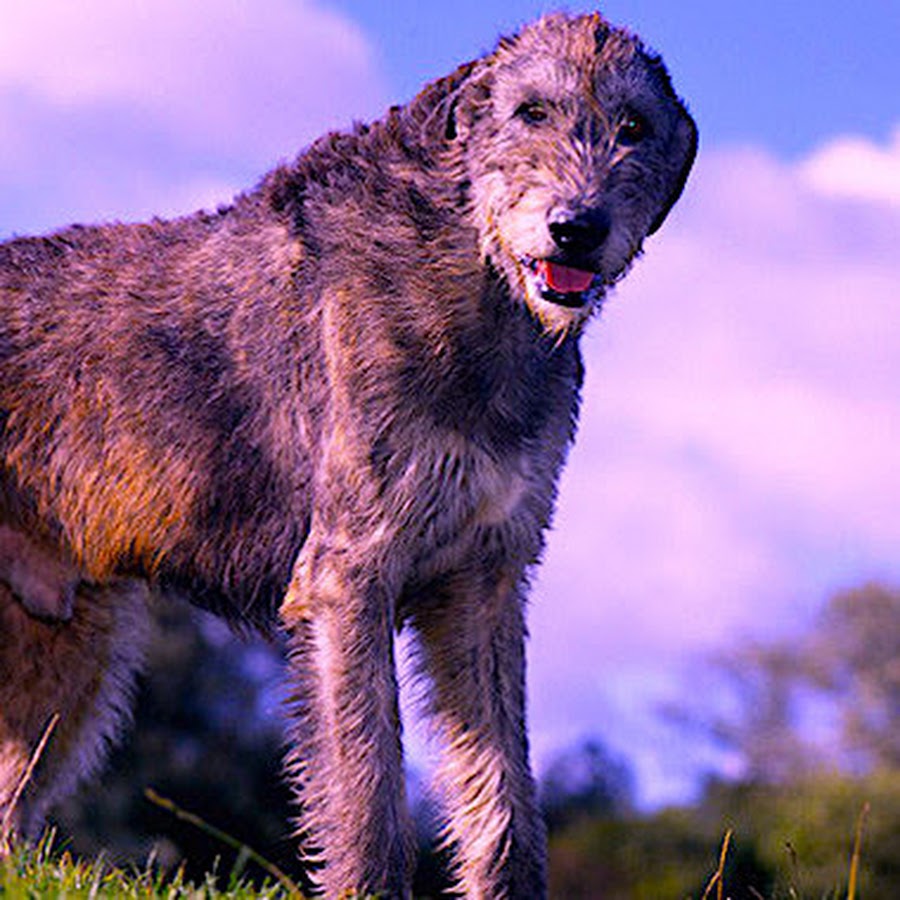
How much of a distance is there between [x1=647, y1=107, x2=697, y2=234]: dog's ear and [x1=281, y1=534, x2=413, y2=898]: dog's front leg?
5.72 feet

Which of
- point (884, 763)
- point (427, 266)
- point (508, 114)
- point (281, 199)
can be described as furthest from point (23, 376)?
point (884, 763)

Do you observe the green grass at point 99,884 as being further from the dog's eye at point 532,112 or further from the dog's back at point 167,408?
the dog's eye at point 532,112

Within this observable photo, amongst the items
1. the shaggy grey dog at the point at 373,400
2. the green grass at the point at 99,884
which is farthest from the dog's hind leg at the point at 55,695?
the green grass at the point at 99,884

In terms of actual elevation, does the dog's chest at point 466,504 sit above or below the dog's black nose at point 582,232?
below

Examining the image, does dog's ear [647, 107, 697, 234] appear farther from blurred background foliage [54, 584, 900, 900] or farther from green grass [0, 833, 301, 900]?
blurred background foliage [54, 584, 900, 900]

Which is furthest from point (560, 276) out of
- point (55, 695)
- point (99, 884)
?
point (55, 695)

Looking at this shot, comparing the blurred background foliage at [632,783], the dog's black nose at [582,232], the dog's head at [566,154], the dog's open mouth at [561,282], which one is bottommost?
the dog's open mouth at [561,282]

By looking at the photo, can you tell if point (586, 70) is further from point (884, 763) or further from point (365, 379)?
point (884, 763)

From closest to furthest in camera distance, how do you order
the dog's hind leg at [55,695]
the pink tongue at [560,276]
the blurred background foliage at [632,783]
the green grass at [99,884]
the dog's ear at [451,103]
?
the green grass at [99,884]
the pink tongue at [560,276]
the dog's ear at [451,103]
the dog's hind leg at [55,695]
the blurred background foliage at [632,783]

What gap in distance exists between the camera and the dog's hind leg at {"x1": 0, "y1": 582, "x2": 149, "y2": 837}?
7680 millimetres

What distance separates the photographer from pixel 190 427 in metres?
6.78

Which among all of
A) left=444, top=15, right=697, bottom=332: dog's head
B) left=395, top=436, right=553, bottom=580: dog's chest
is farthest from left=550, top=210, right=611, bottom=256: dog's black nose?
left=395, top=436, right=553, bottom=580: dog's chest

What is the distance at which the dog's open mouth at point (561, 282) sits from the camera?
5848 mm

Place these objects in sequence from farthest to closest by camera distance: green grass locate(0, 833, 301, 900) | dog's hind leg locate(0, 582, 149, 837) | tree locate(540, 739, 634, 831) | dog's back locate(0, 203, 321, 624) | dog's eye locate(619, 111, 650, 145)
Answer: tree locate(540, 739, 634, 831) → dog's hind leg locate(0, 582, 149, 837) → dog's back locate(0, 203, 321, 624) → dog's eye locate(619, 111, 650, 145) → green grass locate(0, 833, 301, 900)
